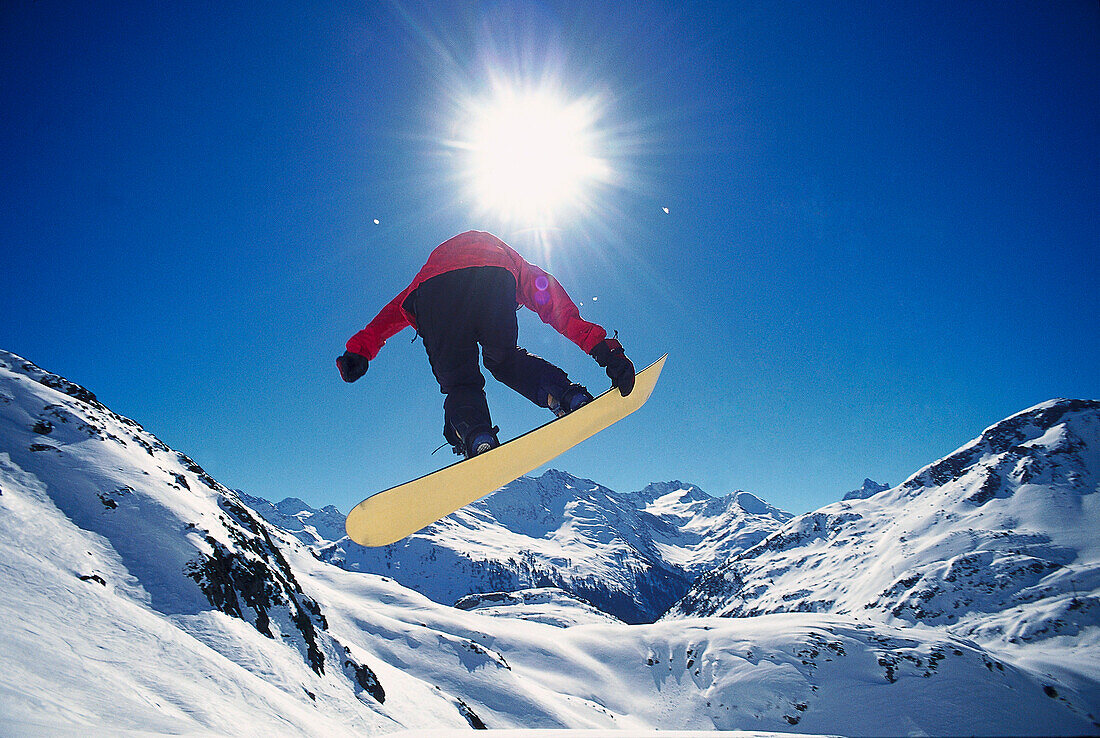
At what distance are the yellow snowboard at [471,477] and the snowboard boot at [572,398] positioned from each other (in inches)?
5.0

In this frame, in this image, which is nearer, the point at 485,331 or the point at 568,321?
the point at 485,331

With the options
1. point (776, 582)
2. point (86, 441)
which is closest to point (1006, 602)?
point (776, 582)

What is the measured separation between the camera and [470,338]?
5094 millimetres

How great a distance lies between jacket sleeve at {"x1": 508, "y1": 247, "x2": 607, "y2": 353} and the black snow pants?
23 centimetres

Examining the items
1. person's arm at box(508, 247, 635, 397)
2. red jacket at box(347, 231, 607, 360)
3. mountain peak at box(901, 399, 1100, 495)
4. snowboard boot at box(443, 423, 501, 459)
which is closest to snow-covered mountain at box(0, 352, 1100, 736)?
person's arm at box(508, 247, 635, 397)

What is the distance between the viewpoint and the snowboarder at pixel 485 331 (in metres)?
4.97

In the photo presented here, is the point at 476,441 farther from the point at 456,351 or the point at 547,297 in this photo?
the point at 547,297

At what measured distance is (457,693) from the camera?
39.2m

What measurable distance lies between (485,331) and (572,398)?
1.20 m

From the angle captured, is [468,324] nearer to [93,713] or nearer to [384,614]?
[93,713]

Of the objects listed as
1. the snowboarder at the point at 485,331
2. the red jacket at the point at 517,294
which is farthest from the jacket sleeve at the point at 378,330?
the snowboarder at the point at 485,331

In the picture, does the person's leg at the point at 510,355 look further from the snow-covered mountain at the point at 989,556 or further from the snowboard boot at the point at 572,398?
the snow-covered mountain at the point at 989,556

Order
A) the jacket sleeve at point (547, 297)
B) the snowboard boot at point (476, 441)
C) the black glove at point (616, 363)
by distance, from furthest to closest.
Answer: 1. the jacket sleeve at point (547, 297)
2. the black glove at point (616, 363)
3. the snowboard boot at point (476, 441)

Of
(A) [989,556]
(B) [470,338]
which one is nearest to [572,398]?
(B) [470,338]
